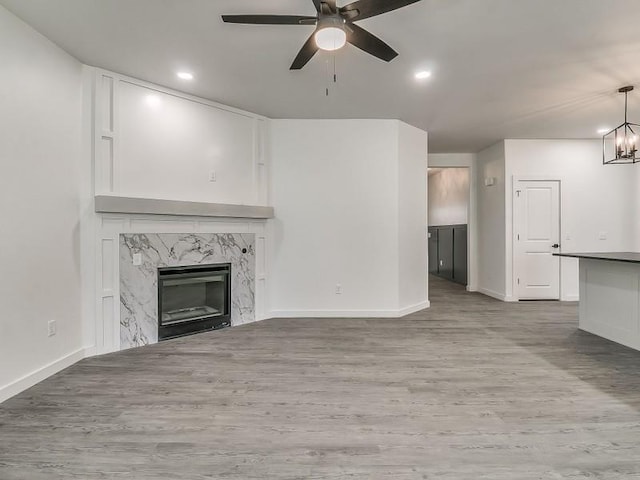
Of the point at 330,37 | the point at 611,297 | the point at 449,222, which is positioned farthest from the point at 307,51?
the point at 449,222

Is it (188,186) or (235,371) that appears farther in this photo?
(188,186)

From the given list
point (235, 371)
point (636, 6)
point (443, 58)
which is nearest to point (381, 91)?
point (443, 58)

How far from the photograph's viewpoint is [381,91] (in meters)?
3.81

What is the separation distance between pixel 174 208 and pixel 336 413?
2.73 m

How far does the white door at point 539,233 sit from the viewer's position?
5.79 metres

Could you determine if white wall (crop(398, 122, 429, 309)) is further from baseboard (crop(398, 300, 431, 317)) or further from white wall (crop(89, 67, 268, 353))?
white wall (crop(89, 67, 268, 353))

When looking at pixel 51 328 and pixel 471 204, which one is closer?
pixel 51 328

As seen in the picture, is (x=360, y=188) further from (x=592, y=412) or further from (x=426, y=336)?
(x=592, y=412)

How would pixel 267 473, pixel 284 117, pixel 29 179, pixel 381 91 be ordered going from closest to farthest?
pixel 267 473 → pixel 29 179 → pixel 381 91 → pixel 284 117

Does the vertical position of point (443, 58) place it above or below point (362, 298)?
above

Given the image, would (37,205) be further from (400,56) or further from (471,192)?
(471,192)

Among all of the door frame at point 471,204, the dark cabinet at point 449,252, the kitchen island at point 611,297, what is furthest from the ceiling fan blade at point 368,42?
the dark cabinet at point 449,252

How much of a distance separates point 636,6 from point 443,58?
1320 millimetres

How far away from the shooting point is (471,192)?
6930 millimetres
